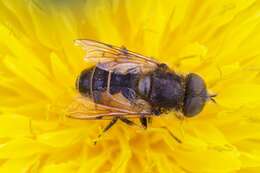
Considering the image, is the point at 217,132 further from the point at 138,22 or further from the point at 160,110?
the point at 138,22

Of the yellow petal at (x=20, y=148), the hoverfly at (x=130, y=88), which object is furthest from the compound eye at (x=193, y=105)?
the yellow petal at (x=20, y=148)

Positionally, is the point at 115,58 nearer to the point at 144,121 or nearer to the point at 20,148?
the point at 144,121

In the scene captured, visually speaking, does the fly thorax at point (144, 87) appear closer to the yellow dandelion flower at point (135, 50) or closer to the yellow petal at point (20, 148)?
the yellow dandelion flower at point (135, 50)

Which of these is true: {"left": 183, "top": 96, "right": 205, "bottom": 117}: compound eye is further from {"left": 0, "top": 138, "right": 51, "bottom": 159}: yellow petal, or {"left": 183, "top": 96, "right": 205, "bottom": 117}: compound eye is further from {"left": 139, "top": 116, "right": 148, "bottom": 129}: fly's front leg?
{"left": 0, "top": 138, "right": 51, "bottom": 159}: yellow petal

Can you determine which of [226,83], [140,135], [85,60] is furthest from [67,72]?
[226,83]

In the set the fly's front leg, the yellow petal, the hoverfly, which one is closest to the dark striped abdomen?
the hoverfly

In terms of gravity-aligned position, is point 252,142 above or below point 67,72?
below
